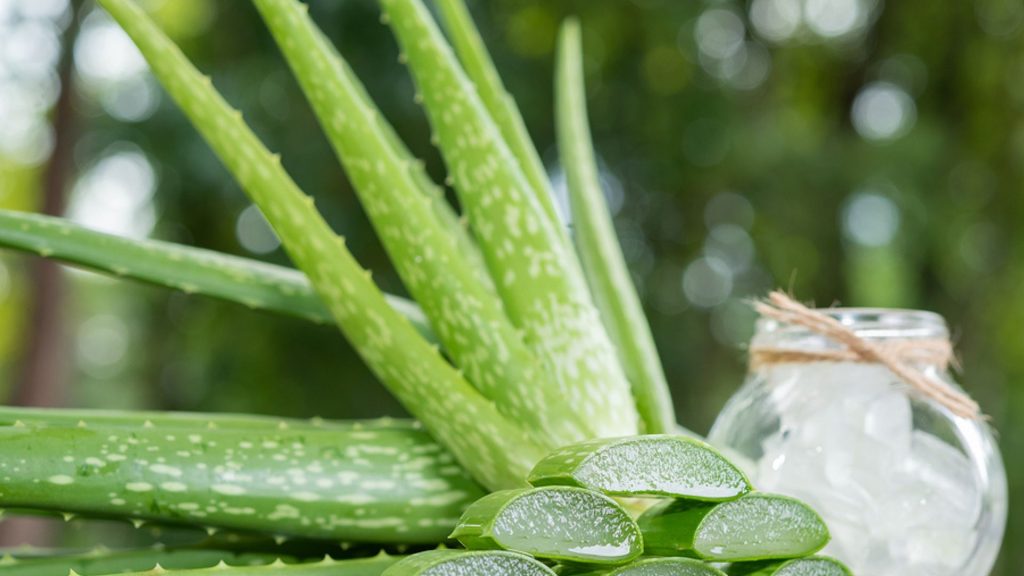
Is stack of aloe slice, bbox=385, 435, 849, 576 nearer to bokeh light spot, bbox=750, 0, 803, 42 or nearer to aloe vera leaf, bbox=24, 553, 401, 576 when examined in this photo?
aloe vera leaf, bbox=24, 553, 401, 576

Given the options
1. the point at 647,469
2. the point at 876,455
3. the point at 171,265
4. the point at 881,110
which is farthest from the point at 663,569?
the point at 881,110

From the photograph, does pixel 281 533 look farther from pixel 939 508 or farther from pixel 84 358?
pixel 84 358

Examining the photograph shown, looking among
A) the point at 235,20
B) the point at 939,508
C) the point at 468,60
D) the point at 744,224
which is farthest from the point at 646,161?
the point at 939,508

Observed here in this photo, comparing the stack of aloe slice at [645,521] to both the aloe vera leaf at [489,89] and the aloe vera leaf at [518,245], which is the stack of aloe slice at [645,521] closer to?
the aloe vera leaf at [518,245]

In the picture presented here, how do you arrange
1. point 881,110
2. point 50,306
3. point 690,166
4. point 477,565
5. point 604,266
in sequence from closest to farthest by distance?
point 477,565 < point 604,266 < point 50,306 < point 690,166 < point 881,110

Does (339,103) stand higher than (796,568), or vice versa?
(339,103)

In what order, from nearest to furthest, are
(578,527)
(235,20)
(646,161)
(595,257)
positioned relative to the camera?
1. (578,527)
2. (595,257)
3. (646,161)
4. (235,20)

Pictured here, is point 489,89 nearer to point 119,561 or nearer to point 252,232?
point 119,561
